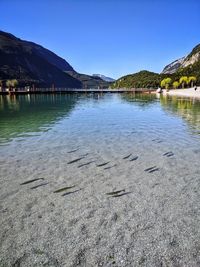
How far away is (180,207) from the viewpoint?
22.7 ft

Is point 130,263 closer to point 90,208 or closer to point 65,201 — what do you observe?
point 90,208

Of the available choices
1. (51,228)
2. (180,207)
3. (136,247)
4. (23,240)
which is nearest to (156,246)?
(136,247)

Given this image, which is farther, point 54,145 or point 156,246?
point 54,145

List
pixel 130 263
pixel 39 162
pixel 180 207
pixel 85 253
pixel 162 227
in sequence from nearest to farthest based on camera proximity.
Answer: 1. pixel 130 263
2. pixel 85 253
3. pixel 162 227
4. pixel 180 207
5. pixel 39 162

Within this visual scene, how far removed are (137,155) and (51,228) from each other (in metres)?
7.15

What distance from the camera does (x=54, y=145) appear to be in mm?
14469

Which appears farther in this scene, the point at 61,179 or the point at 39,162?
the point at 39,162

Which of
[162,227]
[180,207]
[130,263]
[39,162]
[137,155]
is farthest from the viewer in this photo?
[137,155]

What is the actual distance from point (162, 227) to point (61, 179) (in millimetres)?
4573

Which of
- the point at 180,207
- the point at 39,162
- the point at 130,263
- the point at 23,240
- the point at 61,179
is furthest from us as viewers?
the point at 39,162

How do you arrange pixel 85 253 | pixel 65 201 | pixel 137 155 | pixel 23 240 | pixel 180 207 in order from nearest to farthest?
pixel 85 253 < pixel 23 240 < pixel 180 207 < pixel 65 201 < pixel 137 155

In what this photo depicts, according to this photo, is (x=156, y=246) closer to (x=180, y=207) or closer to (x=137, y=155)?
(x=180, y=207)

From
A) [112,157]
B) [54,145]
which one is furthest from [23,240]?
[54,145]

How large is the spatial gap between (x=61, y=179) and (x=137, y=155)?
473 cm
